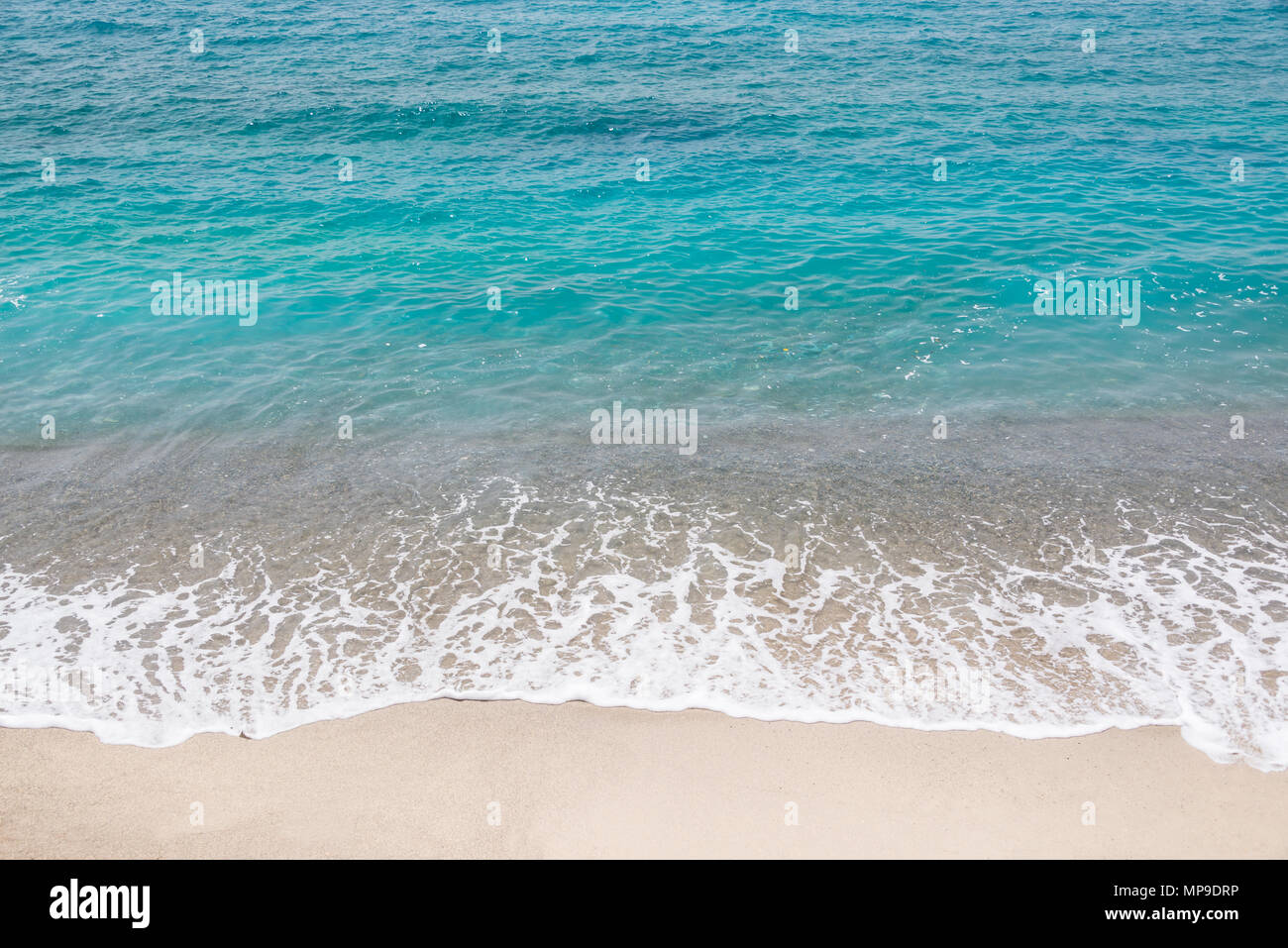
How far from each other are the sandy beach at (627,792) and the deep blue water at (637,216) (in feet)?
17.4

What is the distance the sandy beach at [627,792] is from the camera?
16.4ft

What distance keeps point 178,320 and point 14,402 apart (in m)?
2.99

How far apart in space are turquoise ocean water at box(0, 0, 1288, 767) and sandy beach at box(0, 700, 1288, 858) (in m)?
0.29

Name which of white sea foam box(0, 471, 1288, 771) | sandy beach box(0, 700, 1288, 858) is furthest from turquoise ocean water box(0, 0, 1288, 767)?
sandy beach box(0, 700, 1288, 858)

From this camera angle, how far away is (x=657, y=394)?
11.1 metres

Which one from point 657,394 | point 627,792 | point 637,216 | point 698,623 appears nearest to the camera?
point 627,792

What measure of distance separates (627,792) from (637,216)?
14.2 m

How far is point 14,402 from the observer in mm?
10992

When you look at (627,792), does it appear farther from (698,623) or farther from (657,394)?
(657,394)

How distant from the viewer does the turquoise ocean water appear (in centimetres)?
651

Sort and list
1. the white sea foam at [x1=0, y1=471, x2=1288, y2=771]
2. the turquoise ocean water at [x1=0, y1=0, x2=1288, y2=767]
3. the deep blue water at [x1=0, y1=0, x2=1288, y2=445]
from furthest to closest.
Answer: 1. the deep blue water at [x1=0, y1=0, x2=1288, y2=445]
2. the turquoise ocean water at [x1=0, y1=0, x2=1288, y2=767]
3. the white sea foam at [x1=0, y1=471, x2=1288, y2=771]

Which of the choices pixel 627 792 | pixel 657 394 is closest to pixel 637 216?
pixel 657 394

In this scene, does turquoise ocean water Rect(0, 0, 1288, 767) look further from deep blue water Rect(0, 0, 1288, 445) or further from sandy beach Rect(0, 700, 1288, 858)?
sandy beach Rect(0, 700, 1288, 858)
